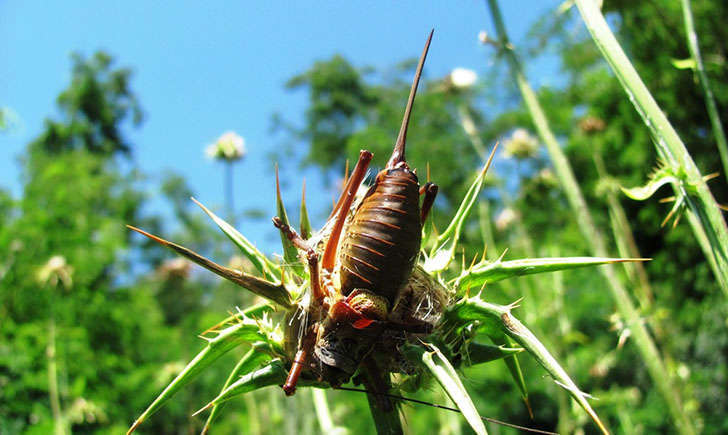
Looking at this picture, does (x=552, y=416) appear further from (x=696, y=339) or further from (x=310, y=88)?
(x=310, y=88)

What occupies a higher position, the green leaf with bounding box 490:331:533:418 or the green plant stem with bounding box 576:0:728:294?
the green plant stem with bounding box 576:0:728:294

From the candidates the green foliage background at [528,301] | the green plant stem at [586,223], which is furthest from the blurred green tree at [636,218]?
the green plant stem at [586,223]

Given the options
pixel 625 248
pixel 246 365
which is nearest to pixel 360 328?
pixel 246 365

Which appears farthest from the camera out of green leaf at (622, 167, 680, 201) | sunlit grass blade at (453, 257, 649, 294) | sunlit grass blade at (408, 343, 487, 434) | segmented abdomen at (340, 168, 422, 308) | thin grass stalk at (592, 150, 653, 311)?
thin grass stalk at (592, 150, 653, 311)

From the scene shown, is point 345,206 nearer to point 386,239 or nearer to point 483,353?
point 386,239

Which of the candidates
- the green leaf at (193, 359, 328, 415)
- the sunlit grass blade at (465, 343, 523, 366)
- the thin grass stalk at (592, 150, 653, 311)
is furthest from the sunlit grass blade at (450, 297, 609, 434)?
the thin grass stalk at (592, 150, 653, 311)

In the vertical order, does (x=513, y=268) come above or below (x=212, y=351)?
above

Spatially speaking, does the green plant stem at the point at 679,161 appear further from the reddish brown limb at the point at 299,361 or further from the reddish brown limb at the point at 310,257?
the reddish brown limb at the point at 299,361

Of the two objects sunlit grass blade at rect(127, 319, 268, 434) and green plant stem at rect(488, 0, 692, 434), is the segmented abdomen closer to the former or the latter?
sunlit grass blade at rect(127, 319, 268, 434)
